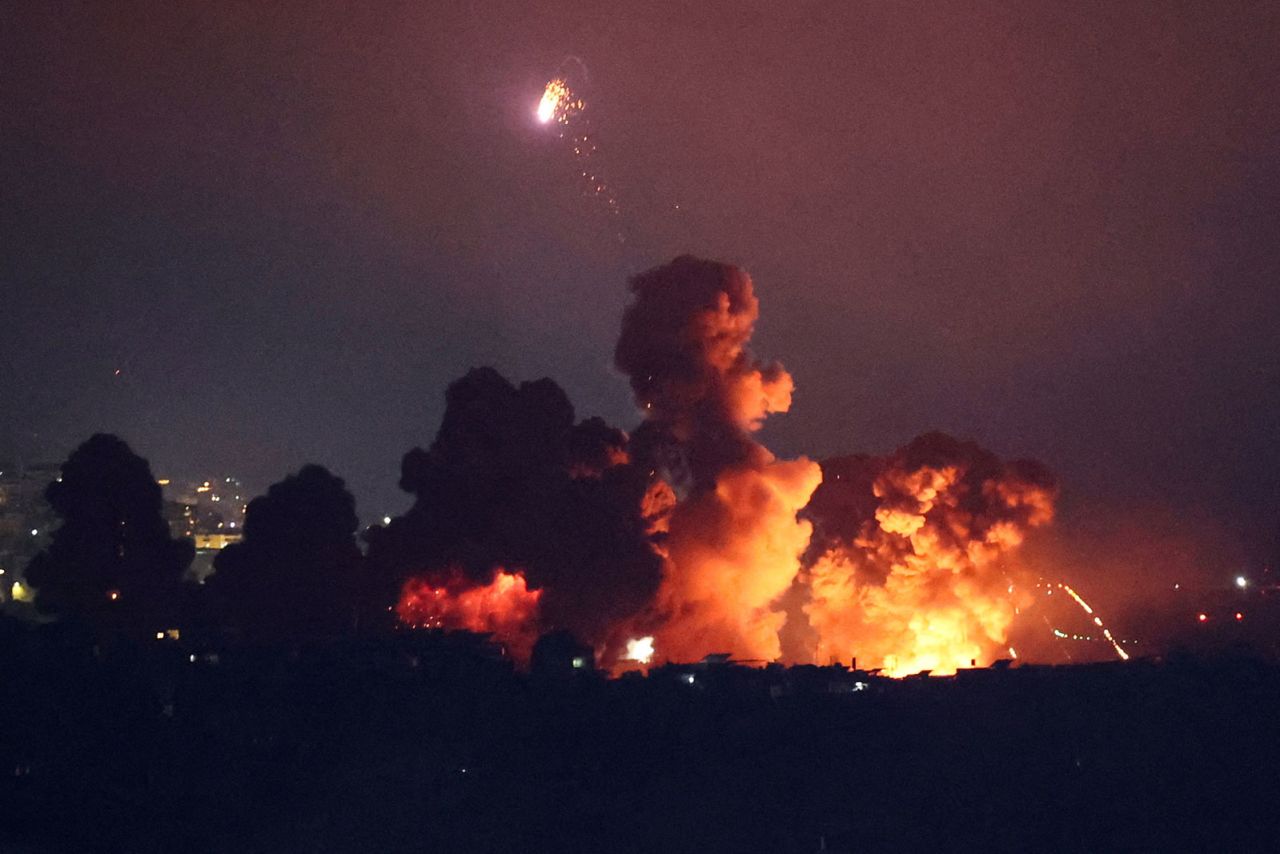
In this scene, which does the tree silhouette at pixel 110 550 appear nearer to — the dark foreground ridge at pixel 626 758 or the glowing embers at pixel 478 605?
the glowing embers at pixel 478 605

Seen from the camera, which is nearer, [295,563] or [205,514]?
[295,563]

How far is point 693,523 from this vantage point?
41.7 meters

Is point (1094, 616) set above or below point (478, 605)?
above

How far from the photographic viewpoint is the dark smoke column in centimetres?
4147

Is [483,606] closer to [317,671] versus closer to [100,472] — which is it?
[100,472]

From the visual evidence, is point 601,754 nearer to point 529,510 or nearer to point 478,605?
point 478,605

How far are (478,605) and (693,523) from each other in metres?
7.09

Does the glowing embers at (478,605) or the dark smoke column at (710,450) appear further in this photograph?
the dark smoke column at (710,450)

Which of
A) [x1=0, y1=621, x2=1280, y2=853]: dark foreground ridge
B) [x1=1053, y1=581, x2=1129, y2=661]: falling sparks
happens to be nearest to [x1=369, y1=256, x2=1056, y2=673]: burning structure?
[x1=1053, y1=581, x2=1129, y2=661]: falling sparks

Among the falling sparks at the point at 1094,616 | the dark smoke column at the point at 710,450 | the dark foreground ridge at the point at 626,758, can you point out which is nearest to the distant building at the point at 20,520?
the dark smoke column at the point at 710,450

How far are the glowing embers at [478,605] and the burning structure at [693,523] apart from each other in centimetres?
6

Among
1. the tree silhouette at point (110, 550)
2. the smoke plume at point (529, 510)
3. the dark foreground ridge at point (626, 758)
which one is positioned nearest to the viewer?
the dark foreground ridge at point (626, 758)

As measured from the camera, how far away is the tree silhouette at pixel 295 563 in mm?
36031

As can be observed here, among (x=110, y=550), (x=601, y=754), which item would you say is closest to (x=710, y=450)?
(x=110, y=550)
